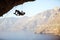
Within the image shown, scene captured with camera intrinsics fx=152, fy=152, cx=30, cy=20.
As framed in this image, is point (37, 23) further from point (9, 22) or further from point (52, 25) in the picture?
point (9, 22)

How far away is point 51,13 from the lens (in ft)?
9.12

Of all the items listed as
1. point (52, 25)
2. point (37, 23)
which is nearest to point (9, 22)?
point (37, 23)

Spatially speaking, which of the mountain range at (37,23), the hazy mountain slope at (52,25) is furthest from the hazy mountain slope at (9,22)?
the hazy mountain slope at (52,25)

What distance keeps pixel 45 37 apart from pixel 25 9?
2.04 ft

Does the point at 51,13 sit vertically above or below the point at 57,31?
above

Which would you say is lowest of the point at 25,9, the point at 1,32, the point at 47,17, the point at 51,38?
the point at 51,38

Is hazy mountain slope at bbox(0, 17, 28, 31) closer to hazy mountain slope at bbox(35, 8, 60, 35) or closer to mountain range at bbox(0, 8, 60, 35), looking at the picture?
mountain range at bbox(0, 8, 60, 35)

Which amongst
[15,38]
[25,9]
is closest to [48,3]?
[25,9]

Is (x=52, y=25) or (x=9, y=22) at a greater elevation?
(x=9, y=22)

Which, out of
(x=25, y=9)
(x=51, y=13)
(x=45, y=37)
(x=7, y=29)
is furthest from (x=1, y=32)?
(x=51, y=13)

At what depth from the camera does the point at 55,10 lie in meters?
2.80

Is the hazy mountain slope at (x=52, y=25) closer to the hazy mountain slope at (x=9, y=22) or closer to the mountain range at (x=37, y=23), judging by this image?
the mountain range at (x=37, y=23)

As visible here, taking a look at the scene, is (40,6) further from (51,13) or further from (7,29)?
(7,29)

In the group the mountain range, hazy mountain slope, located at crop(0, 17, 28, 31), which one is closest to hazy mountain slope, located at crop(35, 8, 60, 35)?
the mountain range
